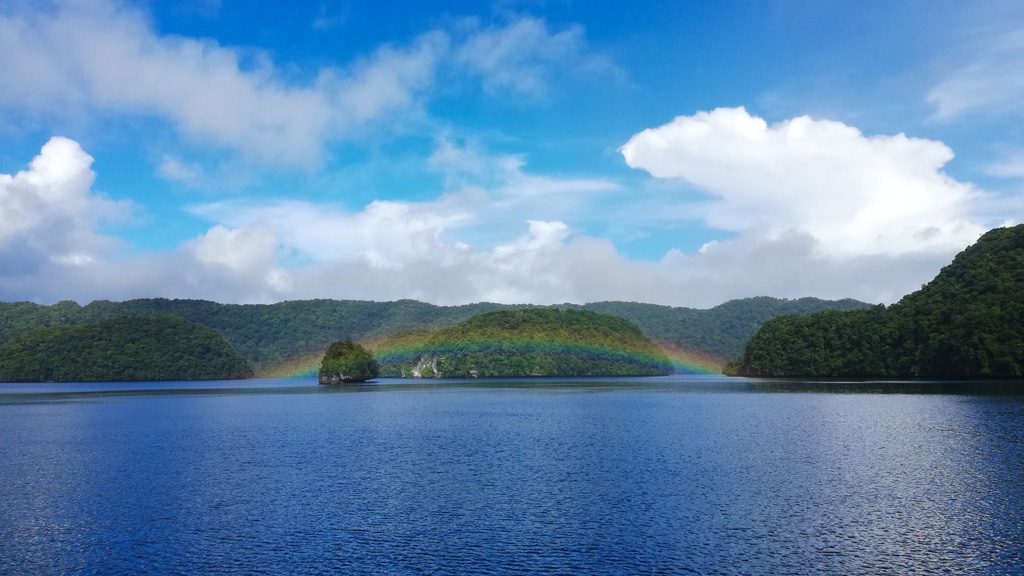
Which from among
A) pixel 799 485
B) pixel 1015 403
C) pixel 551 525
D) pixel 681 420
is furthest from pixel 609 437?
pixel 1015 403

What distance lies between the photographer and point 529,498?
36875 millimetres

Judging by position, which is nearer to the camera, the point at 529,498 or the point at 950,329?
the point at 529,498

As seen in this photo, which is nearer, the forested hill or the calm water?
the calm water

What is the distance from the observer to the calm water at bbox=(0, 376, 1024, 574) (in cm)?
2673

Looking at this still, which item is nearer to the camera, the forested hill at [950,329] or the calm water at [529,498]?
the calm water at [529,498]

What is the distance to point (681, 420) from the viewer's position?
7744 cm

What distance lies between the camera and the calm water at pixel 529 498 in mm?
26734

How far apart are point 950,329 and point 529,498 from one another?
13809 cm

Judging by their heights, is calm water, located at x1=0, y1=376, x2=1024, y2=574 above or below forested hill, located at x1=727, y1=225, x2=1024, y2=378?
below

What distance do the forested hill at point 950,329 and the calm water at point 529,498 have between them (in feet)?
237

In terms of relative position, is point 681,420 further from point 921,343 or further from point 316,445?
point 921,343

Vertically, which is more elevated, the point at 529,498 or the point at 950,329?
the point at 950,329

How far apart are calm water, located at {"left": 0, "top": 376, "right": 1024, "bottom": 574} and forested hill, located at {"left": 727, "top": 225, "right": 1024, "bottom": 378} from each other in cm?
7210

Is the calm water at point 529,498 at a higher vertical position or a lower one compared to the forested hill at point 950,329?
lower
